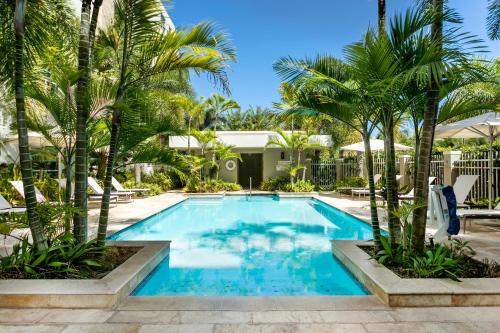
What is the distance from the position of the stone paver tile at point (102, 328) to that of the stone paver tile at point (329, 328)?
4.67 feet

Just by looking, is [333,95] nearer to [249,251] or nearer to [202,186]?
[249,251]

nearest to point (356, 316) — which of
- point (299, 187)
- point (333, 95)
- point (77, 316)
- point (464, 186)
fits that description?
point (77, 316)

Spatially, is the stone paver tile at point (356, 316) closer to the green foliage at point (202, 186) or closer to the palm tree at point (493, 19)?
the palm tree at point (493, 19)

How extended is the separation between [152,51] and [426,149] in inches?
151

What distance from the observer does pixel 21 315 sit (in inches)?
132

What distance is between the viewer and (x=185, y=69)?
5125 millimetres

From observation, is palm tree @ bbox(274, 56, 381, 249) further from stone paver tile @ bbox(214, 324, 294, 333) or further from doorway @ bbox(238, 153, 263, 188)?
doorway @ bbox(238, 153, 263, 188)

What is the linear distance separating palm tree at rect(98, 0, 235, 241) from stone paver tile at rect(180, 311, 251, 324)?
2.09 meters

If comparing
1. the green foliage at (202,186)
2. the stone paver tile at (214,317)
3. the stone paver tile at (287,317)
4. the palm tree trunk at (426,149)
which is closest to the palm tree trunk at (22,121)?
the stone paver tile at (214,317)

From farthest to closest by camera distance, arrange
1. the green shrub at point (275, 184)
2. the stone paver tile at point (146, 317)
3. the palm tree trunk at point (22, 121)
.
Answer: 1. the green shrub at point (275, 184)
2. the palm tree trunk at point (22, 121)
3. the stone paver tile at point (146, 317)

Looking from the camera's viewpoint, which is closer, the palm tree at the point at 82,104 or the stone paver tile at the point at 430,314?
the stone paver tile at the point at 430,314

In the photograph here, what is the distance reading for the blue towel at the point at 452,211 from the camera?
4809 mm

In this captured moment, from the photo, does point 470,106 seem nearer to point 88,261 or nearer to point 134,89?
point 134,89

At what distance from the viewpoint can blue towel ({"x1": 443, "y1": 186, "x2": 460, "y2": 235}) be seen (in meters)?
4.81
